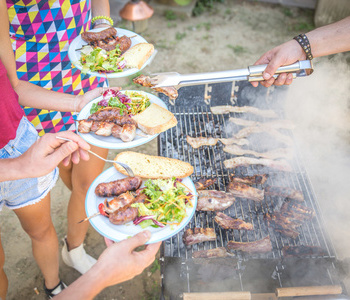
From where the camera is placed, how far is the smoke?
3658mm

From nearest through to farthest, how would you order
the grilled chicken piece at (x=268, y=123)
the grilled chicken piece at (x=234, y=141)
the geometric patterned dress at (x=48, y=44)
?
the geometric patterned dress at (x=48, y=44), the grilled chicken piece at (x=234, y=141), the grilled chicken piece at (x=268, y=123)

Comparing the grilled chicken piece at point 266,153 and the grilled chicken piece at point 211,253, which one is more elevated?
the grilled chicken piece at point 266,153

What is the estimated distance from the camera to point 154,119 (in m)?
3.14

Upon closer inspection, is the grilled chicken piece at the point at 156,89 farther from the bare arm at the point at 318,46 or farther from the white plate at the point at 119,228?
the white plate at the point at 119,228

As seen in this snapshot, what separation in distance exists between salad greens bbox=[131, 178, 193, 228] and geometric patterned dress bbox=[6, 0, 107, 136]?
1.45 meters

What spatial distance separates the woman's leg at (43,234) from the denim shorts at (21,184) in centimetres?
10

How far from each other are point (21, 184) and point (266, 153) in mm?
2706

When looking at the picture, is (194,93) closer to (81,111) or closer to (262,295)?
(81,111)

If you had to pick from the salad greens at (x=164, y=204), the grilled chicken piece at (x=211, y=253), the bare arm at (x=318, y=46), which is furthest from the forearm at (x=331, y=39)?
the grilled chicken piece at (x=211, y=253)

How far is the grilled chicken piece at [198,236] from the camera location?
3.02m

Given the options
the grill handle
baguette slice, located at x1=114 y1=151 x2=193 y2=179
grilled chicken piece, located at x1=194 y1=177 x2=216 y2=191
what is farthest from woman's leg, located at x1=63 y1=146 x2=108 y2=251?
the grill handle

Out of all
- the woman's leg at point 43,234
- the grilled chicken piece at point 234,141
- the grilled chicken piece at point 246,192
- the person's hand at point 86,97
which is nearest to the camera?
the woman's leg at point 43,234

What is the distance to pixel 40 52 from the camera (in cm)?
316

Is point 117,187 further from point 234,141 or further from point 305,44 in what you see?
point 305,44
